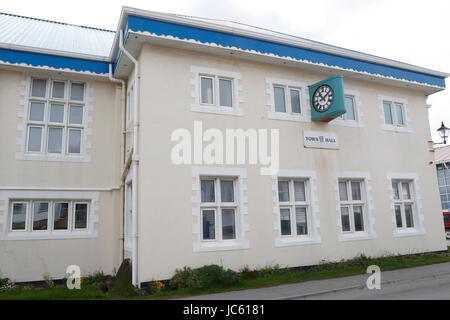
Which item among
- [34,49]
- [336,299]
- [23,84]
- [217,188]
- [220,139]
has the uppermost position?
[34,49]

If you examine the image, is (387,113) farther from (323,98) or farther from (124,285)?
(124,285)

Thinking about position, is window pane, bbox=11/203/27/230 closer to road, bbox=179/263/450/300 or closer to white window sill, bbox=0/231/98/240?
white window sill, bbox=0/231/98/240

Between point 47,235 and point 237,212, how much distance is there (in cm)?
548

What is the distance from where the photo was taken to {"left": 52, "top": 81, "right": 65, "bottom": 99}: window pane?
36.7 ft

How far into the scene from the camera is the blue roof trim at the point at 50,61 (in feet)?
34.0

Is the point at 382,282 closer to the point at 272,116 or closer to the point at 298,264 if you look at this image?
the point at 298,264

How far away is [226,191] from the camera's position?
10.2m

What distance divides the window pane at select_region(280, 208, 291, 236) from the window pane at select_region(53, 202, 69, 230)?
254 inches

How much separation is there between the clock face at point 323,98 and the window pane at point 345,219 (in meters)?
3.43

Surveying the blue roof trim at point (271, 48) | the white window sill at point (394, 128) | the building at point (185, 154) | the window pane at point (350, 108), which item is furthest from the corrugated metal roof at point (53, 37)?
the white window sill at point (394, 128)

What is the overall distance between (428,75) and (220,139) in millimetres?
9490

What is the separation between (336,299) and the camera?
7.55 m

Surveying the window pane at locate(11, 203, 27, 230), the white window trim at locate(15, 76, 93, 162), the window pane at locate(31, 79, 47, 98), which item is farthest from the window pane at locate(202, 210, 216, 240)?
the window pane at locate(31, 79, 47, 98)

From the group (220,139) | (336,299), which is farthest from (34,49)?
(336,299)
